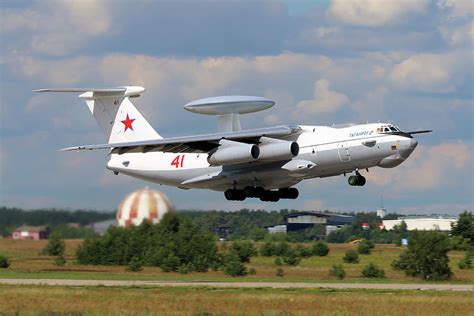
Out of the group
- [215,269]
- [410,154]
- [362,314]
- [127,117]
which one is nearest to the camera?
[362,314]

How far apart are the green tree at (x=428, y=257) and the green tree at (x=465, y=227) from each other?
16404 millimetres

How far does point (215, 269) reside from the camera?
42375 millimetres

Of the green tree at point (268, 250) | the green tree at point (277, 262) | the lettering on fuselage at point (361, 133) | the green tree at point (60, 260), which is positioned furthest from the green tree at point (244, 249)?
the lettering on fuselage at point (361, 133)

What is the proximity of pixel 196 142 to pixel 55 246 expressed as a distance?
257 inches

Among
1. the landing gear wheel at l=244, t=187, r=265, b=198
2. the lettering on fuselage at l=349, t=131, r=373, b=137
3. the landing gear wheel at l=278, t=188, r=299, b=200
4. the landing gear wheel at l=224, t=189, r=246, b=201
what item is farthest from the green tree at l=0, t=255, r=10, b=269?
the lettering on fuselage at l=349, t=131, r=373, b=137

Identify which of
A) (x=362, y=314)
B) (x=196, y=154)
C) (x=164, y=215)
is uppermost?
(x=196, y=154)

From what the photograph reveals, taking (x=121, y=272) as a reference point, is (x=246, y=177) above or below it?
above

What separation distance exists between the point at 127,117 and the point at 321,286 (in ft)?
34.5

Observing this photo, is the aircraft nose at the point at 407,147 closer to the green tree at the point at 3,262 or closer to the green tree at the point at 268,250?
the green tree at the point at 3,262

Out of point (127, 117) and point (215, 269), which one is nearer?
point (127, 117)

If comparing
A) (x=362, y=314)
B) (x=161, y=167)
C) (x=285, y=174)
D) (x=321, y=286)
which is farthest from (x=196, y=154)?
(x=362, y=314)

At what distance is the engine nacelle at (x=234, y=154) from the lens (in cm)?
3079

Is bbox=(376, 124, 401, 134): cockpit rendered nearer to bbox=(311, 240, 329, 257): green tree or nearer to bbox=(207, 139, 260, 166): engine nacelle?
bbox=(207, 139, 260, 166): engine nacelle

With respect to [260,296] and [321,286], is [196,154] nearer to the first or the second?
[321,286]
